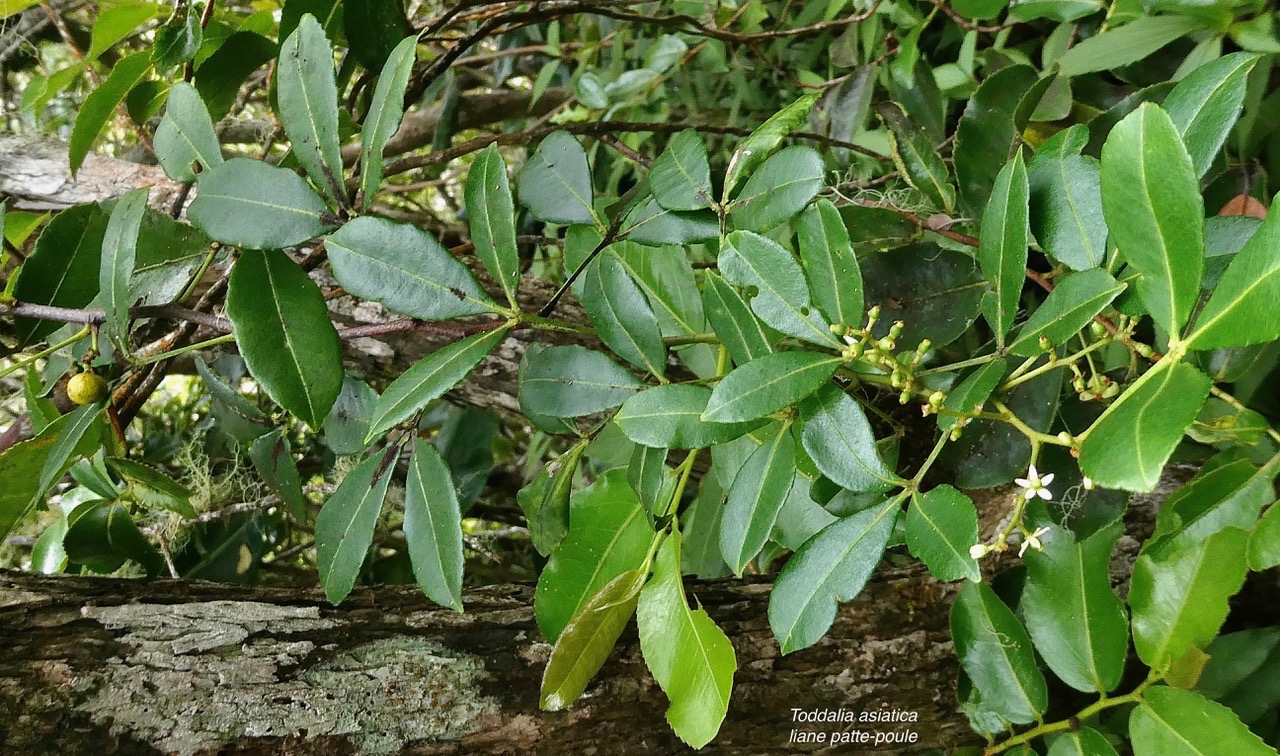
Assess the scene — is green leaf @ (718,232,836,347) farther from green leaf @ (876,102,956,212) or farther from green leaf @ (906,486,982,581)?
green leaf @ (876,102,956,212)

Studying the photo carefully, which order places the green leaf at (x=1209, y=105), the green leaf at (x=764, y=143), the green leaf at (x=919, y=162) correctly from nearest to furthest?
the green leaf at (x=1209, y=105) → the green leaf at (x=764, y=143) → the green leaf at (x=919, y=162)

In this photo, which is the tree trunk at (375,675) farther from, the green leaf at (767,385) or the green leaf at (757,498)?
the green leaf at (767,385)

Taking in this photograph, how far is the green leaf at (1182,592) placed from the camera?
1.72 feet

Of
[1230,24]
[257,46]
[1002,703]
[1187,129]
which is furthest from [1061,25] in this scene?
[257,46]

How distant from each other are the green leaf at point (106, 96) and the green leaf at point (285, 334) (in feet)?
0.98

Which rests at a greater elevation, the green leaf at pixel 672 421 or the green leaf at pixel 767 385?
the green leaf at pixel 767 385

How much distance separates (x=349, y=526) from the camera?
563mm

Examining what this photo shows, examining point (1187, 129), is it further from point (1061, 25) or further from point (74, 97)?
point (74, 97)

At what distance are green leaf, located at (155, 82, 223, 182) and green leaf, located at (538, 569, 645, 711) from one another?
0.39m

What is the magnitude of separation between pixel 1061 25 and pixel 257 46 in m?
0.82

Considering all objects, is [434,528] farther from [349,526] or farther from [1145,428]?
[1145,428]

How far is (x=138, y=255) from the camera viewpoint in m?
0.56

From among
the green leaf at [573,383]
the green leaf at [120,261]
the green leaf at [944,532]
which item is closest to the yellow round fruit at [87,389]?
the green leaf at [120,261]

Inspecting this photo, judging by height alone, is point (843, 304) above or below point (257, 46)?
below
